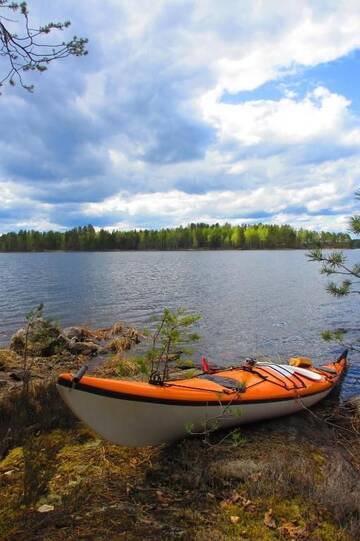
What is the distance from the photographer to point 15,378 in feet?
30.6

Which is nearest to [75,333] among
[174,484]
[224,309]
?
[224,309]

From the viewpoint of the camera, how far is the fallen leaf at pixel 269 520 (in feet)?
11.7

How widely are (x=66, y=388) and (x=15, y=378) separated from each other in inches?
232

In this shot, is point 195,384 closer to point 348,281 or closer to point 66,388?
point 66,388

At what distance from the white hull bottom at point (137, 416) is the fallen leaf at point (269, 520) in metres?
0.96

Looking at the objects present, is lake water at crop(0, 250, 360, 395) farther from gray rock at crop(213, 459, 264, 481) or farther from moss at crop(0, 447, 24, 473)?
moss at crop(0, 447, 24, 473)

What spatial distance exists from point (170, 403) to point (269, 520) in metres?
1.64

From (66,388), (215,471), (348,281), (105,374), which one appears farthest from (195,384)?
(105,374)

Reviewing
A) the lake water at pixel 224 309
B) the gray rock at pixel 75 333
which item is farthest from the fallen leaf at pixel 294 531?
the gray rock at pixel 75 333

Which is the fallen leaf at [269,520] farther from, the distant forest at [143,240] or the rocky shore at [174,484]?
the distant forest at [143,240]

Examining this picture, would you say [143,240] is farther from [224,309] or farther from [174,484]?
[174,484]

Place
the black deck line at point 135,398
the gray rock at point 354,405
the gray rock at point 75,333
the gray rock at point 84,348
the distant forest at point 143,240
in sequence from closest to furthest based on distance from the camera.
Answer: the black deck line at point 135,398 → the gray rock at point 354,405 → the gray rock at point 84,348 → the gray rock at point 75,333 → the distant forest at point 143,240

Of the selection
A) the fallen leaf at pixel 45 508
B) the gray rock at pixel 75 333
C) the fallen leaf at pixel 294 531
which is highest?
the fallen leaf at pixel 45 508

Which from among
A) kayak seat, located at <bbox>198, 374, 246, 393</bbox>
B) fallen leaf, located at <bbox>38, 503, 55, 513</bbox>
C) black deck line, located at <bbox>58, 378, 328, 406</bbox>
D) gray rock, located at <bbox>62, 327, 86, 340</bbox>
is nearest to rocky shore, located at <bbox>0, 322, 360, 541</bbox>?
fallen leaf, located at <bbox>38, 503, 55, 513</bbox>
